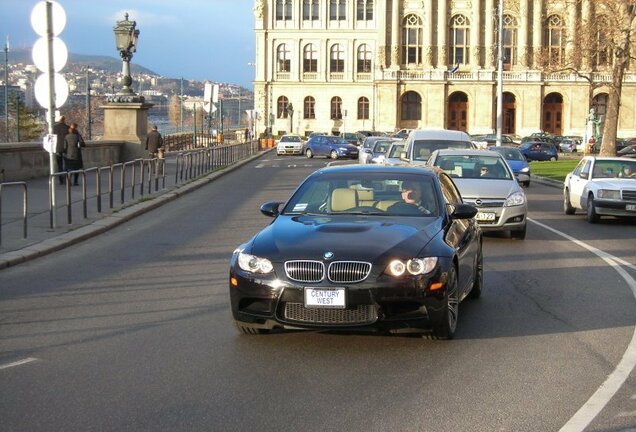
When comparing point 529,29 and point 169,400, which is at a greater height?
point 529,29

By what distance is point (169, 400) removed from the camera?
621 centimetres

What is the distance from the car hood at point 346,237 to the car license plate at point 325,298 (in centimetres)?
27

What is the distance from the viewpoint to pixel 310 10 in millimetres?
111750

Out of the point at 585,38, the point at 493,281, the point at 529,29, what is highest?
the point at 529,29

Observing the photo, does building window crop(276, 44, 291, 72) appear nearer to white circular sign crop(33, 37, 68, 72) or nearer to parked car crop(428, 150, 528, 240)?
parked car crop(428, 150, 528, 240)

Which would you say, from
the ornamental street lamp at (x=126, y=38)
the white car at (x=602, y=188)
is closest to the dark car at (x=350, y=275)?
the white car at (x=602, y=188)

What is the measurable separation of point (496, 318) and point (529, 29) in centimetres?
9609

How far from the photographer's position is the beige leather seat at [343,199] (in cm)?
923

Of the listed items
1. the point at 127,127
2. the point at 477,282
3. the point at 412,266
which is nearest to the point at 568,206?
the point at 477,282

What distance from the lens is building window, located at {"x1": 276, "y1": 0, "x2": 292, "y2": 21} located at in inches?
4400

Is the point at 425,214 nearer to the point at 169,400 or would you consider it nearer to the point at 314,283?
the point at 314,283

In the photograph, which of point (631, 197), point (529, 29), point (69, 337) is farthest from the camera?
point (529, 29)

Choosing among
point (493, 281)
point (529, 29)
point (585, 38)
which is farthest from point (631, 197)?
point (529, 29)

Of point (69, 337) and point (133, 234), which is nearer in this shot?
point (69, 337)
